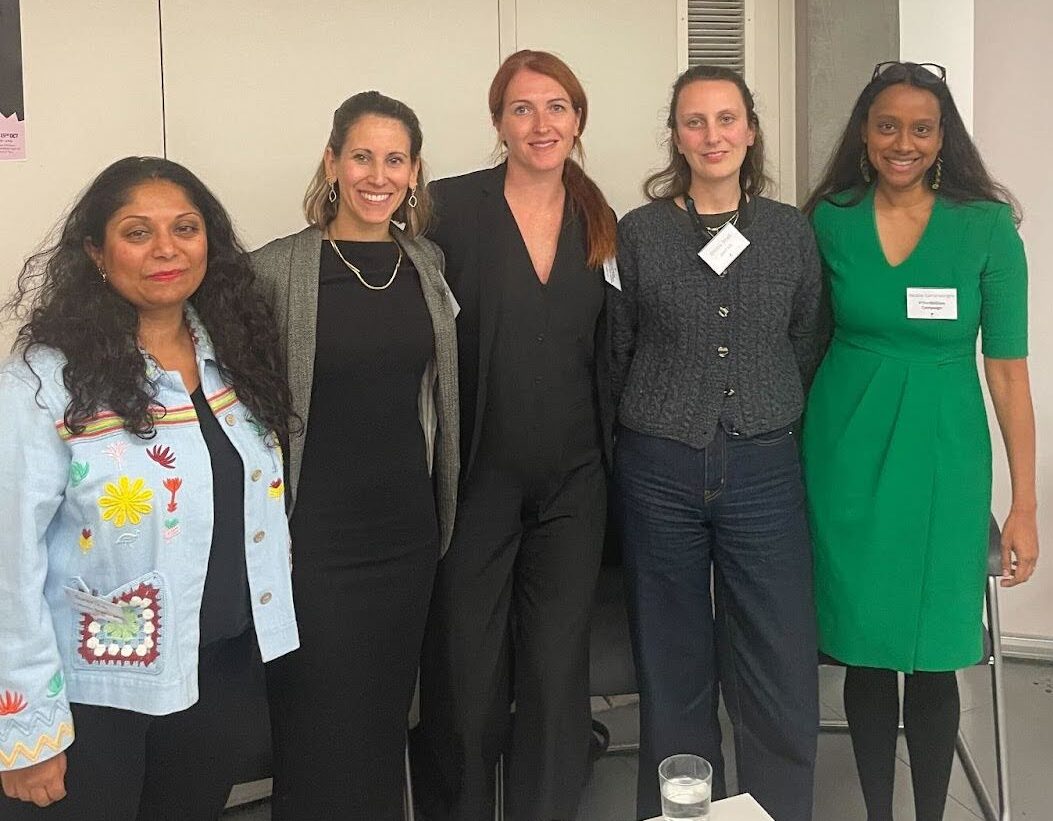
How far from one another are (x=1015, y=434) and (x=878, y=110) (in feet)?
2.55

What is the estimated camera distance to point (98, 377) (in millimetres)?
1600

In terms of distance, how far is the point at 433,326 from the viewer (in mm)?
2119

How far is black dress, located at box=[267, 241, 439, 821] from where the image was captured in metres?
2.03

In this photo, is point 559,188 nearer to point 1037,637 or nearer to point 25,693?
point 25,693

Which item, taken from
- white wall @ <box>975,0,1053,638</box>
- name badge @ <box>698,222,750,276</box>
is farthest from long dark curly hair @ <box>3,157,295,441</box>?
white wall @ <box>975,0,1053,638</box>

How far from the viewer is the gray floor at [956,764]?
2744 millimetres

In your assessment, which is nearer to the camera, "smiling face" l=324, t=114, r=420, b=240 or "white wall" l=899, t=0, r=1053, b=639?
"smiling face" l=324, t=114, r=420, b=240

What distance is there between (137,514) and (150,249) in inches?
17.0

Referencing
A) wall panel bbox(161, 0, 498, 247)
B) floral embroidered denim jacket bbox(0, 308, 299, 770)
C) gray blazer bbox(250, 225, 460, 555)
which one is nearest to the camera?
floral embroidered denim jacket bbox(0, 308, 299, 770)

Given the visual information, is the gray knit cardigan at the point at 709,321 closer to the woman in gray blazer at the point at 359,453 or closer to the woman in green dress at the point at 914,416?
the woman in green dress at the point at 914,416

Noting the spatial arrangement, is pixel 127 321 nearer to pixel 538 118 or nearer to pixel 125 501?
pixel 125 501

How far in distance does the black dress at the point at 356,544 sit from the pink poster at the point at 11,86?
96 centimetres

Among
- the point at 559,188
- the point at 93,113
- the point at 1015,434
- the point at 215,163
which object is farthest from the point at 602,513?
the point at 93,113

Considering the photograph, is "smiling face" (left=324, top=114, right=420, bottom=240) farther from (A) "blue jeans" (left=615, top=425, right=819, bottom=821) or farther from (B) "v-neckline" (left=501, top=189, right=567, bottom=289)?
(A) "blue jeans" (left=615, top=425, right=819, bottom=821)
